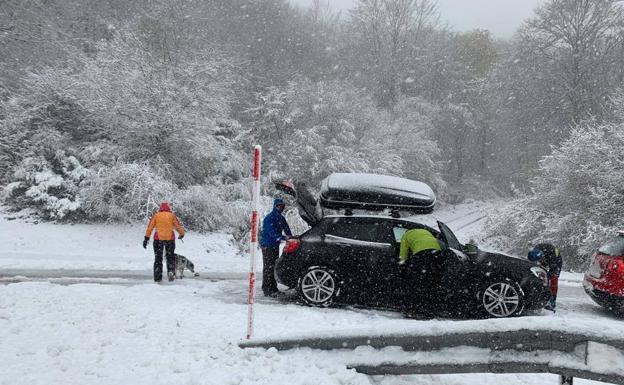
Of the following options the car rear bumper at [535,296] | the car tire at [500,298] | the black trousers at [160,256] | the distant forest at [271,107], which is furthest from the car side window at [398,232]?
the distant forest at [271,107]

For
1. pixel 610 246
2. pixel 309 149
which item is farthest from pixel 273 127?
pixel 610 246

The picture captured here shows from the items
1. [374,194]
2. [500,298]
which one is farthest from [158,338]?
[500,298]

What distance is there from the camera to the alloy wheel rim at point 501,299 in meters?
7.82

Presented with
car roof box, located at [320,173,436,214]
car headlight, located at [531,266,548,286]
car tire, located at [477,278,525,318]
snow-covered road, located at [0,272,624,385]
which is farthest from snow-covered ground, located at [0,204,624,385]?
car roof box, located at [320,173,436,214]

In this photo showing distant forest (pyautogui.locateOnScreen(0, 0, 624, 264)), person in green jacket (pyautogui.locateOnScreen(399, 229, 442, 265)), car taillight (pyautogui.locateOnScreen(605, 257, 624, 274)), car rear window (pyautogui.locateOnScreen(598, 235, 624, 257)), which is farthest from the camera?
distant forest (pyautogui.locateOnScreen(0, 0, 624, 264))

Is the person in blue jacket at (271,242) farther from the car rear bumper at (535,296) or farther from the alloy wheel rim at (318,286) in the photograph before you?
the car rear bumper at (535,296)

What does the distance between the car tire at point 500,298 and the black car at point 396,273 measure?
1 centimetres

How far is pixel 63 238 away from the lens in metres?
16.1

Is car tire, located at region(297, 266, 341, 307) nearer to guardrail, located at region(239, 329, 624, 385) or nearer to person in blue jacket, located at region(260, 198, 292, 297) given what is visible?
person in blue jacket, located at region(260, 198, 292, 297)

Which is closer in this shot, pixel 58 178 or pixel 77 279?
pixel 77 279

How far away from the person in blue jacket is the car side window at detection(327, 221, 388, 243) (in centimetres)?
95

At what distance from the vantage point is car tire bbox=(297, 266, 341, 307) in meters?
8.12

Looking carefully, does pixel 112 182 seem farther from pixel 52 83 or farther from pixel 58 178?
pixel 52 83

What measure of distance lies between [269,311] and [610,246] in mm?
6246
